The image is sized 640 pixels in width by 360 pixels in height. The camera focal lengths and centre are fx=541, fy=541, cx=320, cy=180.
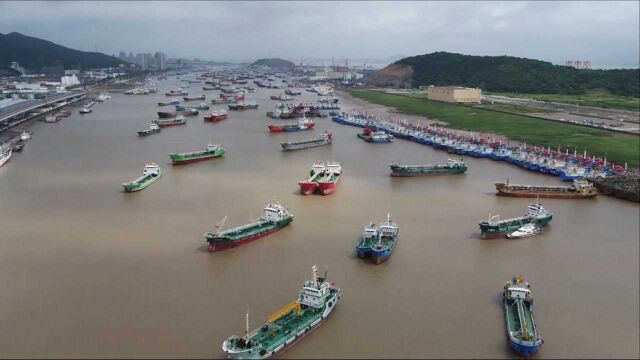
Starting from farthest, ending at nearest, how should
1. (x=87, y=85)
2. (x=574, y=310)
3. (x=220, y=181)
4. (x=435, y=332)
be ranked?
(x=87, y=85) → (x=220, y=181) → (x=574, y=310) → (x=435, y=332)

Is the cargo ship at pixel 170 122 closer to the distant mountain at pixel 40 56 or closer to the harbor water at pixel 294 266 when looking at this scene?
the harbor water at pixel 294 266

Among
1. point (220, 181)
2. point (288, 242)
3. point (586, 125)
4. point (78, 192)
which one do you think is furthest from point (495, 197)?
point (586, 125)

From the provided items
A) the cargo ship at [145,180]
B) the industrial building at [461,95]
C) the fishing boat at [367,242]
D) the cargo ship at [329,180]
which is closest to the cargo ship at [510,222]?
the fishing boat at [367,242]

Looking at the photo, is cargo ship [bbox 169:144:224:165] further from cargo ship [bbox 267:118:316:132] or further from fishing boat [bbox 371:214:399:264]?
fishing boat [bbox 371:214:399:264]

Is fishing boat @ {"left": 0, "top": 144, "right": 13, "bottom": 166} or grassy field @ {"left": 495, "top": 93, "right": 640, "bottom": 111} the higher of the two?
grassy field @ {"left": 495, "top": 93, "right": 640, "bottom": 111}

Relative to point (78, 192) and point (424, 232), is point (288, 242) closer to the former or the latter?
point (424, 232)

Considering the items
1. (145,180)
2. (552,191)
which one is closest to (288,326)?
(145,180)

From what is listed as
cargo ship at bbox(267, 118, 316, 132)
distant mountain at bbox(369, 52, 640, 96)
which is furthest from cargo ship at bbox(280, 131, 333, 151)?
distant mountain at bbox(369, 52, 640, 96)
